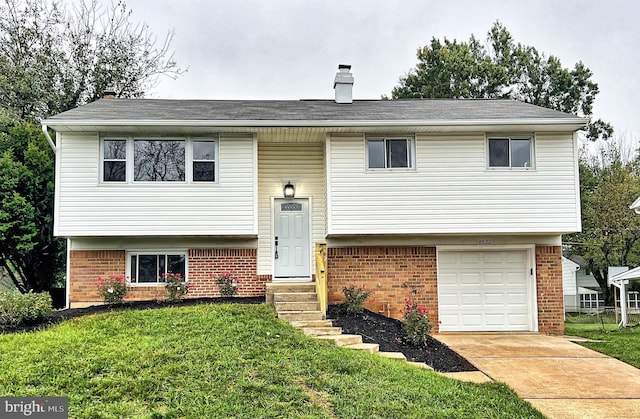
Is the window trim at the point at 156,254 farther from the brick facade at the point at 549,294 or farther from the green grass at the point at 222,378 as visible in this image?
the brick facade at the point at 549,294

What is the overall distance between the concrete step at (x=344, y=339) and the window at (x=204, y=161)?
460 cm

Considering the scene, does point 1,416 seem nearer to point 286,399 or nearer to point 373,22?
point 286,399

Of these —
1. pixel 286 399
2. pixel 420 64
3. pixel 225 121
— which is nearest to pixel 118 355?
pixel 286 399

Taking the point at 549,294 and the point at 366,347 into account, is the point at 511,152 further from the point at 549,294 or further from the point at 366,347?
the point at 366,347

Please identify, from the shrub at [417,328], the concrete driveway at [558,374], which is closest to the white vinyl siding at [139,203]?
the shrub at [417,328]

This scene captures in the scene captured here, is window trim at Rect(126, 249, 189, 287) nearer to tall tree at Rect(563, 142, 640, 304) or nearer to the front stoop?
the front stoop

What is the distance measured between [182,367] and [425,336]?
467cm

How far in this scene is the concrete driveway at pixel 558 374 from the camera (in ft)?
21.5

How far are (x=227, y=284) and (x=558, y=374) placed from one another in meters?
6.79

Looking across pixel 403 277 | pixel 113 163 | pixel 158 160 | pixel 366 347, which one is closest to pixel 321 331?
pixel 366 347

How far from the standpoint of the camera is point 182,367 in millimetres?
6395

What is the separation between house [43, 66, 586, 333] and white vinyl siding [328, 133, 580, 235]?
0.08 ft

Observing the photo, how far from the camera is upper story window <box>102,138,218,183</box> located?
37.8 ft

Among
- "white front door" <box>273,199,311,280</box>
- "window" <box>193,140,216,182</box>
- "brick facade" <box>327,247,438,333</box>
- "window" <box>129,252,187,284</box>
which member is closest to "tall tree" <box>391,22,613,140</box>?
"brick facade" <box>327,247,438,333</box>
